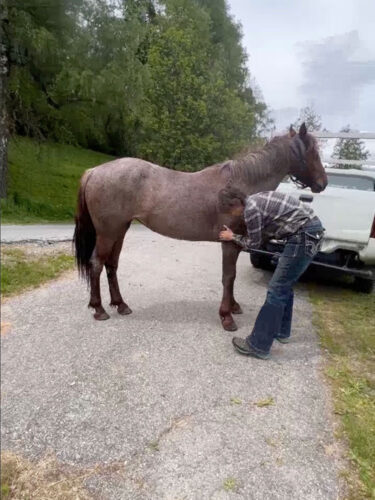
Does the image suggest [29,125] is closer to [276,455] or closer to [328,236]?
[328,236]

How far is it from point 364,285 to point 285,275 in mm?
2529

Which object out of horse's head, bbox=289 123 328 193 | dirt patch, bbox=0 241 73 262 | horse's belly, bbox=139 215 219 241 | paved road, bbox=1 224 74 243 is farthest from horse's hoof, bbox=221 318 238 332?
paved road, bbox=1 224 74 243

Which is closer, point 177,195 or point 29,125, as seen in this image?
point 177,195

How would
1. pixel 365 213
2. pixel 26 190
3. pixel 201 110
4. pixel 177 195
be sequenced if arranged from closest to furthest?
1. pixel 177 195
2. pixel 365 213
3. pixel 26 190
4. pixel 201 110

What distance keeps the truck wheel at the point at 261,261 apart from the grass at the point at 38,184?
404cm

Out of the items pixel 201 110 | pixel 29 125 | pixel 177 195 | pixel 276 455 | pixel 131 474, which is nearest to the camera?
pixel 131 474

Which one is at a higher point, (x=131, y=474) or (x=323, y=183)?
(x=323, y=183)

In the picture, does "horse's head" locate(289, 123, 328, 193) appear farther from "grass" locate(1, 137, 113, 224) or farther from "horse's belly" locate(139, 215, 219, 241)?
"grass" locate(1, 137, 113, 224)

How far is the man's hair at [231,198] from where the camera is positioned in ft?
9.57

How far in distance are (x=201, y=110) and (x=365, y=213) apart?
28.3 ft

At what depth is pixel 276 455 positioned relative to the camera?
1886mm

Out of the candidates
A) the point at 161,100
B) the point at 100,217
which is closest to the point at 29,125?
the point at 161,100

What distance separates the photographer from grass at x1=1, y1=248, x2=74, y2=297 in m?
2.82

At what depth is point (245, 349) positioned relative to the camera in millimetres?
2908
